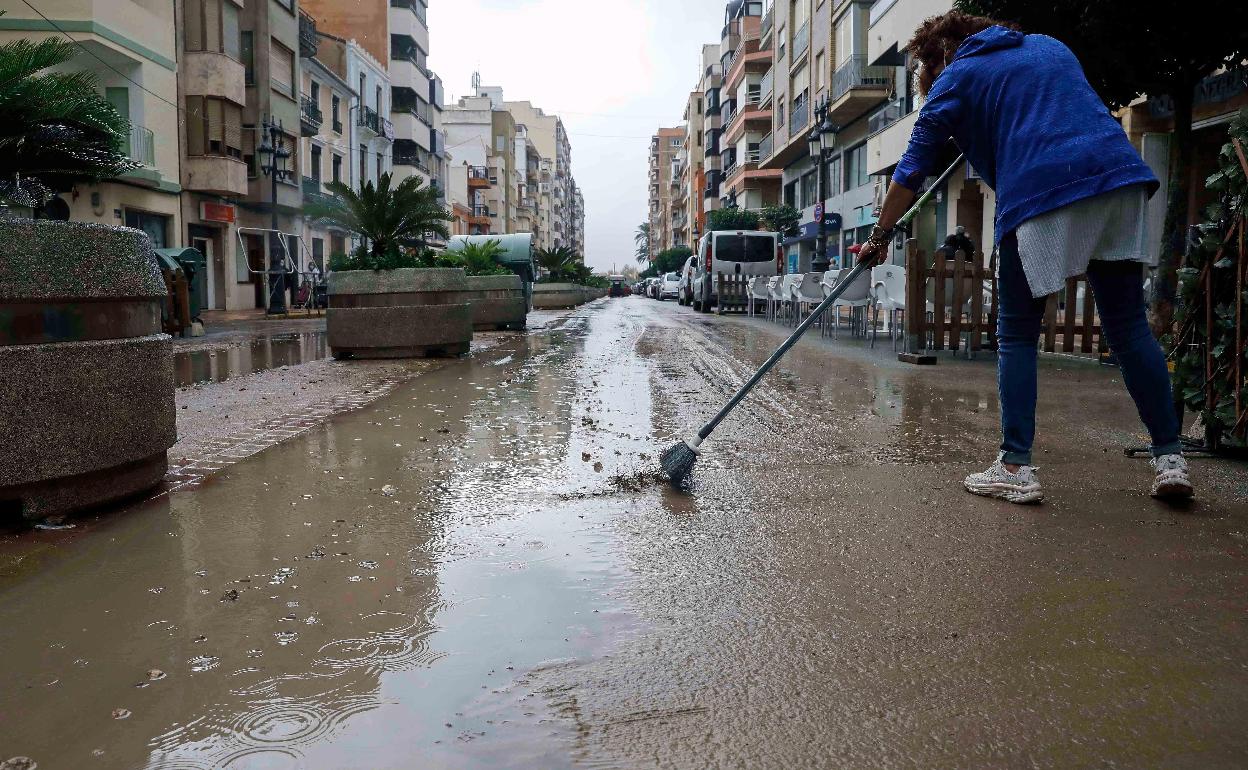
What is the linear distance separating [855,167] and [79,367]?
123 ft

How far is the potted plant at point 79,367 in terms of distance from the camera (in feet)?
11.0

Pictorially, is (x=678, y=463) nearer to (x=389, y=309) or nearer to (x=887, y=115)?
(x=389, y=309)

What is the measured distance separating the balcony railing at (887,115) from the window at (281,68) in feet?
68.0

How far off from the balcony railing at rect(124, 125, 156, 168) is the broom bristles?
2582cm

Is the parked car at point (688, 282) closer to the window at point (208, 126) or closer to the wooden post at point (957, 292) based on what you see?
→ the window at point (208, 126)

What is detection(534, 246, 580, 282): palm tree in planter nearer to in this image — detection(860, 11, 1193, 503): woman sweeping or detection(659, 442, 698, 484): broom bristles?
detection(659, 442, 698, 484): broom bristles

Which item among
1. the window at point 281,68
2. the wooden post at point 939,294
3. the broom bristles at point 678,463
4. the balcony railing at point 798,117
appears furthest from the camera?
the balcony railing at point 798,117

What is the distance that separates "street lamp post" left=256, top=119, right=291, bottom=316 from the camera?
28250 mm

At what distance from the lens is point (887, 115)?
31.7m

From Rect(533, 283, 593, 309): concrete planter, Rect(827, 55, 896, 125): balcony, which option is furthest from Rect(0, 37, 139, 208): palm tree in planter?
Rect(533, 283, 593, 309): concrete planter

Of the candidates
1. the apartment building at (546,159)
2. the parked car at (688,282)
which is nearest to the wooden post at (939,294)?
the parked car at (688,282)

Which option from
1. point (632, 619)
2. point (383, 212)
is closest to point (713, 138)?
point (383, 212)

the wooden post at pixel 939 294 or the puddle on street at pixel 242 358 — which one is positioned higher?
the wooden post at pixel 939 294

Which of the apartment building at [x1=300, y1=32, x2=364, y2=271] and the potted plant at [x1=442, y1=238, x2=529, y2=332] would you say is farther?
the apartment building at [x1=300, y1=32, x2=364, y2=271]
